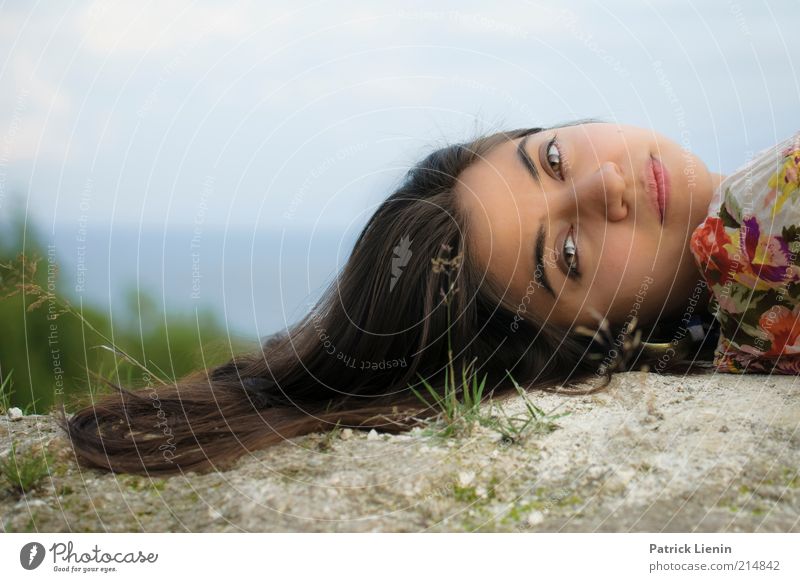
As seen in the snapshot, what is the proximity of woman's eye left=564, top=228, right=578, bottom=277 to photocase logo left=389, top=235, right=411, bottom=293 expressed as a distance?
0.41 metres

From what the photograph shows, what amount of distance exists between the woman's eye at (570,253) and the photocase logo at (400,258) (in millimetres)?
414

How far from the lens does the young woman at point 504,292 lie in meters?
2.14

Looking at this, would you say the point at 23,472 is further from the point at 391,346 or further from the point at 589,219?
the point at 589,219

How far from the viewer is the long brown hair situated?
2.13 meters

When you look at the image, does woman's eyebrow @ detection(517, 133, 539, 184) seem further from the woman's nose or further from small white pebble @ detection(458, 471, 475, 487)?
small white pebble @ detection(458, 471, 475, 487)

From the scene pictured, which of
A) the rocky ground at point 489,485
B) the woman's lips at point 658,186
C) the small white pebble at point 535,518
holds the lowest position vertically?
the small white pebble at point 535,518

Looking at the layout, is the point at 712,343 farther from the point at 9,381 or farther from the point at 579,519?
the point at 9,381

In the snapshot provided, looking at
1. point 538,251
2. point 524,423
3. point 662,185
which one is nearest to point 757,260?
point 662,185

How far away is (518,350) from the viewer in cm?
230

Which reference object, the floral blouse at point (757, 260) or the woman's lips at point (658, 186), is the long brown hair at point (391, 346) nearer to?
the floral blouse at point (757, 260)
